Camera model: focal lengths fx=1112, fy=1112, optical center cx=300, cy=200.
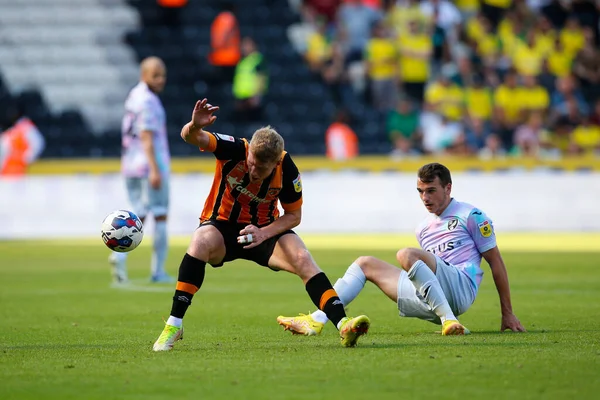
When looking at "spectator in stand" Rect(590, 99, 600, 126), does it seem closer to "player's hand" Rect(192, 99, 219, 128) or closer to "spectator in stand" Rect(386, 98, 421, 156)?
"spectator in stand" Rect(386, 98, 421, 156)

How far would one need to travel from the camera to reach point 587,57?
84.8ft

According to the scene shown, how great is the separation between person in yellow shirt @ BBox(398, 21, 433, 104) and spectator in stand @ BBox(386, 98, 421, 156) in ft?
3.40

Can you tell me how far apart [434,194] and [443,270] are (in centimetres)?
58

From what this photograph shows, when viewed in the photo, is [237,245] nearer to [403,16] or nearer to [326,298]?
[326,298]

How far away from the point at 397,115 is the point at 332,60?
2.80 m

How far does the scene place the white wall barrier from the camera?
809 inches

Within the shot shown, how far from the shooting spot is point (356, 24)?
2628 cm

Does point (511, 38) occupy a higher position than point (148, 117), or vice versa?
point (511, 38)

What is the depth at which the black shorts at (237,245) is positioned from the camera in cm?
773

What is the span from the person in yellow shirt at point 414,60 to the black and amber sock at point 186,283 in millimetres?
18055

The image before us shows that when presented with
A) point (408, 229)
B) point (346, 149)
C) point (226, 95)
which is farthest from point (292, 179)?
point (226, 95)

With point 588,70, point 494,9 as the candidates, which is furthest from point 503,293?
point 494,9

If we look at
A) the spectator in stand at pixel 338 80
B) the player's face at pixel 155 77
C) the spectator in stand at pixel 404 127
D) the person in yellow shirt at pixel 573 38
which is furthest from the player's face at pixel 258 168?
the person in yellow shirt at pixel 573 38

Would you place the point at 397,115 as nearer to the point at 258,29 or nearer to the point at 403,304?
the point at 258,29
